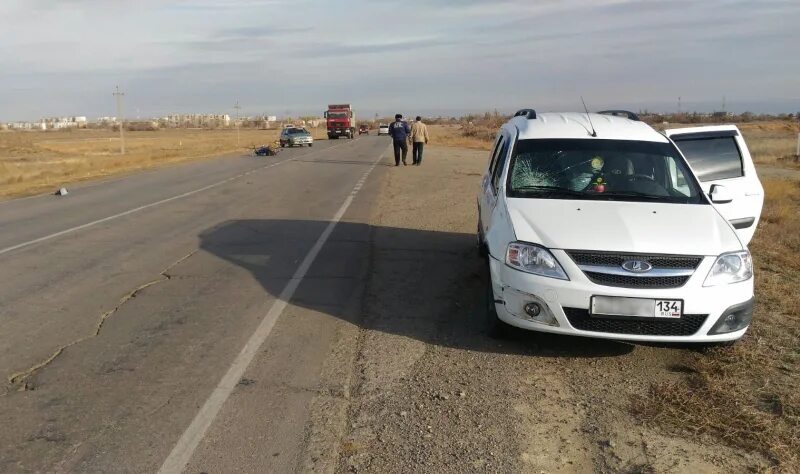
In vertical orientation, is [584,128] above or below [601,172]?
above

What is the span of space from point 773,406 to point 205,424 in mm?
3536

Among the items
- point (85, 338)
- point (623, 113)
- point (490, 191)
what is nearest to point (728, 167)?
point (623, 113)

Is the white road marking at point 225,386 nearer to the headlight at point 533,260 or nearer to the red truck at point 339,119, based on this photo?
the headlight at point 533,260

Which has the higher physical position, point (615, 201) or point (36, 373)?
point (615, 201)

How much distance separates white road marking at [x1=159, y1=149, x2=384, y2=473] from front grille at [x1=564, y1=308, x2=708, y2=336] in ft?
7.96

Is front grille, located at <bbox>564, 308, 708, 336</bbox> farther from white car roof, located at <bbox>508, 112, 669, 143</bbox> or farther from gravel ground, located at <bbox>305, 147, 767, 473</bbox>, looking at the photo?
white car roof, located at <bbox>508, 112, 669, 143</bbox>

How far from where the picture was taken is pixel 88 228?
11.8 m

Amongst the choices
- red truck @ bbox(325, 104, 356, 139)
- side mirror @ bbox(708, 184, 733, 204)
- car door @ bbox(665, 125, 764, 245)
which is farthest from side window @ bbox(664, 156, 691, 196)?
red truck @ bbox(325, 104, 356, 139)

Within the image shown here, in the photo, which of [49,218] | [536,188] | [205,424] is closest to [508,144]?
[536,188]

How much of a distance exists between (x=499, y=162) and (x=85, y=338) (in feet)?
14.2

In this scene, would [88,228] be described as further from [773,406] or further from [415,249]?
[773,406]

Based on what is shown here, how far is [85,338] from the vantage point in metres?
5.80

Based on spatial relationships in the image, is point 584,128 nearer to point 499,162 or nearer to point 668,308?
point 499,162

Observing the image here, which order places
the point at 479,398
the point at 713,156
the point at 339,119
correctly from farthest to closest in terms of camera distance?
the point at 339,119 < the point at 713,156 < the point at 479,398
